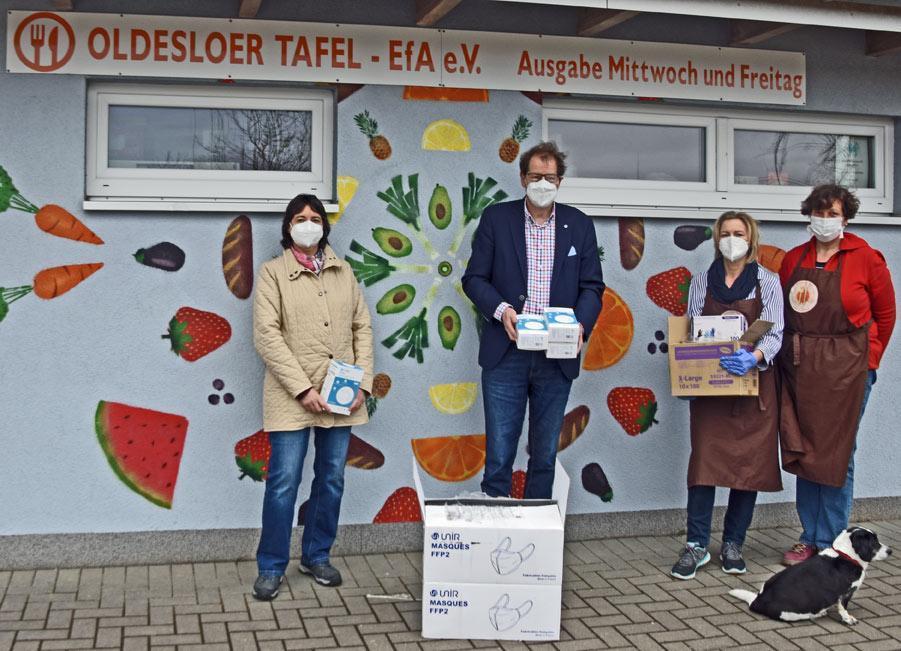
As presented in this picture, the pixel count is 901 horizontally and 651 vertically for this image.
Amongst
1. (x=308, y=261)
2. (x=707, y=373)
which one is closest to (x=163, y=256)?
(x=308, y=261)

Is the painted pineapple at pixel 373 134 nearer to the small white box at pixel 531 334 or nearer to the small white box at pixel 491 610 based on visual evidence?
the small white box at pixel 531 334

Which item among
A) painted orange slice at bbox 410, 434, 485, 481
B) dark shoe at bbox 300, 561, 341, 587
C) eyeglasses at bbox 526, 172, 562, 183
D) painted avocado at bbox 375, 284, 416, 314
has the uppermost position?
eyeglasses at bbox 526, 172, 562, 183

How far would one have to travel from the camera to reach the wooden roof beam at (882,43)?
650 centimetres

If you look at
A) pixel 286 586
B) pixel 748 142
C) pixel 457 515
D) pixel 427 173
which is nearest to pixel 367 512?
pixel 286 586

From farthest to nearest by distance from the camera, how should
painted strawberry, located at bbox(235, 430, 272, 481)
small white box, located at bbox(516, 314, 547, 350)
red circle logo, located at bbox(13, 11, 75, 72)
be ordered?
1. painted strawberry, located at bbox(235, 430, 272, 481)
2. red circle logo, located at bbox(13, 11, 75, 72)
3. small white box, located at bbox(516, 314, 547, 350)

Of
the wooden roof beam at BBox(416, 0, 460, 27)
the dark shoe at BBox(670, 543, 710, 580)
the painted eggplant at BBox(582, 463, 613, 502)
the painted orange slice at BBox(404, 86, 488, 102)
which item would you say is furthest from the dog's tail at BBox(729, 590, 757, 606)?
the wooden roof beam at BBox(416, 0, 460, 27)

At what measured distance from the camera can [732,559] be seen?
571cm

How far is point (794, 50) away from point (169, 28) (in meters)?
3.65

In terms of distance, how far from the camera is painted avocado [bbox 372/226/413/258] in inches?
235

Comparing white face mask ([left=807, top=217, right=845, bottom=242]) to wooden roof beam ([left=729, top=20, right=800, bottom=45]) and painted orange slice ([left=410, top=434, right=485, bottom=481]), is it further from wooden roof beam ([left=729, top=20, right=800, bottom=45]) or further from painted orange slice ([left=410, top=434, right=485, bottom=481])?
painted orange slice ([left=410, top=434, right=485, bottom=481])

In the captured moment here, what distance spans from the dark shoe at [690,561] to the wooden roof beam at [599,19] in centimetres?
281

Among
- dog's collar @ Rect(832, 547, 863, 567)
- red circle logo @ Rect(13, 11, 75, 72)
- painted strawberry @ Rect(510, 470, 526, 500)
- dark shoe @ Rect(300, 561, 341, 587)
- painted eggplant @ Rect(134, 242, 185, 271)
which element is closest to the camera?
dog's collar @ Rect(832, 547, 863, 567)

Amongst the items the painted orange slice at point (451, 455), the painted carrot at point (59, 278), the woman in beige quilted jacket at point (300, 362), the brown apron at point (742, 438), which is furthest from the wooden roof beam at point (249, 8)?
the brown apron at point (742, 438)

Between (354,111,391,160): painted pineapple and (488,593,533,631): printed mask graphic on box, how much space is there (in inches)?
100
